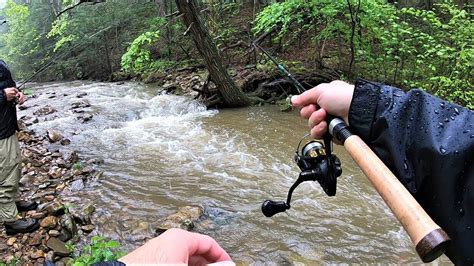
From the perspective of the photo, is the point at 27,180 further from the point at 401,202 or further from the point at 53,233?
the point at 401,202

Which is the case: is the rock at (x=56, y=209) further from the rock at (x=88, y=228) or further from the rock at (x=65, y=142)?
the rock at (x=65, y=142)

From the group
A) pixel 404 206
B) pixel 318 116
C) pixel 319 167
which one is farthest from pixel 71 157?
pixel 404 206

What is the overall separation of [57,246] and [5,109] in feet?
6.23

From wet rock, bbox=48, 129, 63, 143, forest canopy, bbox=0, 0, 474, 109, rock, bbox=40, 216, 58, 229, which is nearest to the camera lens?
rock, bbox=40, 216, 58, 229

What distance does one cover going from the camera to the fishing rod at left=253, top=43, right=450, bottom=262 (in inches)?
36.8

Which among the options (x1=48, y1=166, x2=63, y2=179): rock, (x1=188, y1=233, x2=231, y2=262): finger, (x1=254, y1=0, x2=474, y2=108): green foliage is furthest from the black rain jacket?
(x1=254, y1=0, x2=474, y2=108): green foliage

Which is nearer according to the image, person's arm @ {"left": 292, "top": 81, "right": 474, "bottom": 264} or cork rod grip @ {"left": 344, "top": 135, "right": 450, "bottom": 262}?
cork rod grip @ {"left": 344, "top": 135, "right": 450, "bottom": 262}

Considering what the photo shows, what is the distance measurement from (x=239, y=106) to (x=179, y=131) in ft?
8.50

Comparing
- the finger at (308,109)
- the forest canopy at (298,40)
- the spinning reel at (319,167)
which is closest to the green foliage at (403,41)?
the forest canopy at (298,40)

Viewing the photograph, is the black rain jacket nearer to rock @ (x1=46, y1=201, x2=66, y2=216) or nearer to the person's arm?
rock @ (x1=46, y1=201, x2=66, y2=216)

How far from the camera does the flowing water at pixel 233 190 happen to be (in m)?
4.16

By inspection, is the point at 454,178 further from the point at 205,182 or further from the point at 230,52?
the point at 230,52

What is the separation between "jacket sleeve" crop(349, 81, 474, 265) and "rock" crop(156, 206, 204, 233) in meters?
3.31

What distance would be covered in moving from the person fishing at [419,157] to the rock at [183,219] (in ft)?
10.8
